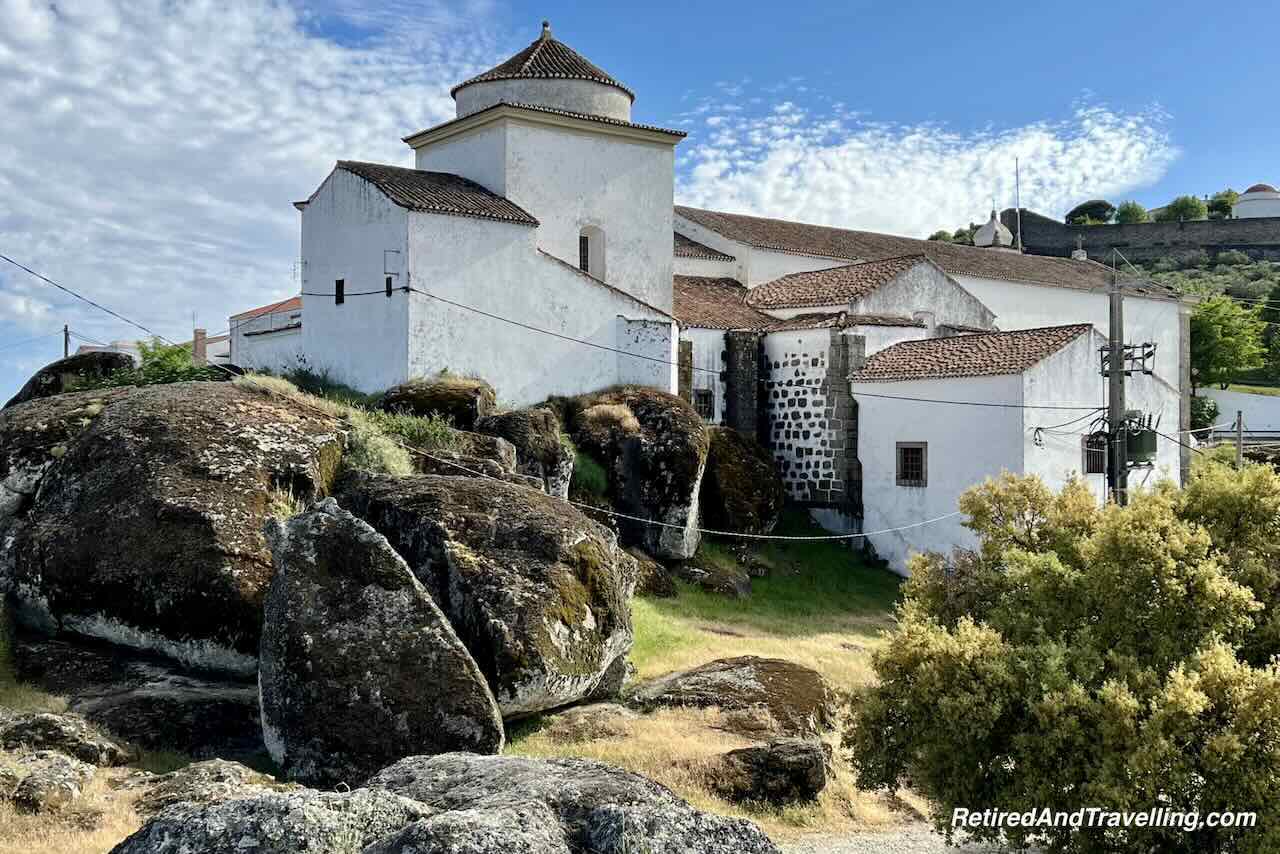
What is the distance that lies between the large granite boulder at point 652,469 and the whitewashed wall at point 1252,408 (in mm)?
30241

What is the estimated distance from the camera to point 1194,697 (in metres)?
8.83

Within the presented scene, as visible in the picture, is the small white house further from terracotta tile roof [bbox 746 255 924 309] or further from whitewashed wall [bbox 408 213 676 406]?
whitewashed wall [bbox 408 213 676 406]

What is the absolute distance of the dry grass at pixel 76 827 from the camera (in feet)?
26.8

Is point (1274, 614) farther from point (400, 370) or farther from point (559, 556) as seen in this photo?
point (400, 370)

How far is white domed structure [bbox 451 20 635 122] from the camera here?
26453 mm

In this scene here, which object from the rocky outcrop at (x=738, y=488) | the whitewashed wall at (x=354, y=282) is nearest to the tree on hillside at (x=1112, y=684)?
the rocky outcrop at (x=738, y=488)

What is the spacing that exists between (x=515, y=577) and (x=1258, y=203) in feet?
288

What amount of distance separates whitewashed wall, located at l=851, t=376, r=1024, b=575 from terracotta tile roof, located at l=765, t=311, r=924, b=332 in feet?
5.10

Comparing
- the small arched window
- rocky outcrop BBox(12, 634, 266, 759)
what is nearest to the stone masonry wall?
the small arched window

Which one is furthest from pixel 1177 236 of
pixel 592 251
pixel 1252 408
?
pixel 592 251

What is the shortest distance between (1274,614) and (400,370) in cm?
1686

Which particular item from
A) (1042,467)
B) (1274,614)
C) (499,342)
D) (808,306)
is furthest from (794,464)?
(1274,614)

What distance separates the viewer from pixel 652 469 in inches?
922

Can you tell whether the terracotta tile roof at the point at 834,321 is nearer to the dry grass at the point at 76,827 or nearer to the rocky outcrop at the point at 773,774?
the rocky outcrop at the point at 773,774
